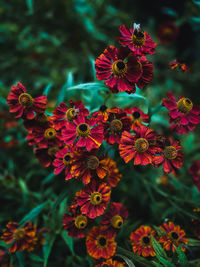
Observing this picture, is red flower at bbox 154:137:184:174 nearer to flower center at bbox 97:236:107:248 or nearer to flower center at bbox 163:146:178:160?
flower center at bbox 163:146:178:160

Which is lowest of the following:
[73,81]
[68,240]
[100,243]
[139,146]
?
[68,240]

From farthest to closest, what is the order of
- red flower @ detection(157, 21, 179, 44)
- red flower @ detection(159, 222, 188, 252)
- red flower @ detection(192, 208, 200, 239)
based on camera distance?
red flower @ detection(157, 21, 179, 44), red flower @ detection(192, 208, 200, 239), red flower @ detection(159, 222, 188, 252)

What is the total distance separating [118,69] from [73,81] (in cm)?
112

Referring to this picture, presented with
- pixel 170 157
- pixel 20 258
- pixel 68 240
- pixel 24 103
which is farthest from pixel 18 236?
pixel 170 157

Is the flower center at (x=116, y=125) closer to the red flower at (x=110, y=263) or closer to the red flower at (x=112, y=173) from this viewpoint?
the red flower at (x=112, y=173)

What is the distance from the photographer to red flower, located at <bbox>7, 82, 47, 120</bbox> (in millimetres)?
889

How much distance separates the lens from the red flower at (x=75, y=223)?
2.82ft

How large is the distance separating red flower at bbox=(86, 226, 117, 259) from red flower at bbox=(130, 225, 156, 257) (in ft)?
0.31

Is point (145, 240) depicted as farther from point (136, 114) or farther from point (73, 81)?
point (73, 81)

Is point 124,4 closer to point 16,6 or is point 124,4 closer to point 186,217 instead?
point 16,6

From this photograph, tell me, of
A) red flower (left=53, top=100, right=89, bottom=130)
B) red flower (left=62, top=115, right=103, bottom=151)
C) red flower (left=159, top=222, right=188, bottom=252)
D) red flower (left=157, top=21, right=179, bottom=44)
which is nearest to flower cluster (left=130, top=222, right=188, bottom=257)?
red flower (left=159, top=222, right=188, bottom=252)

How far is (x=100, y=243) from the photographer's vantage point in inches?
33.7

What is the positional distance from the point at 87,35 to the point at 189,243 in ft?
6.47

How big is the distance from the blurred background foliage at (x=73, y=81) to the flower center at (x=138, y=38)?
390 mm
